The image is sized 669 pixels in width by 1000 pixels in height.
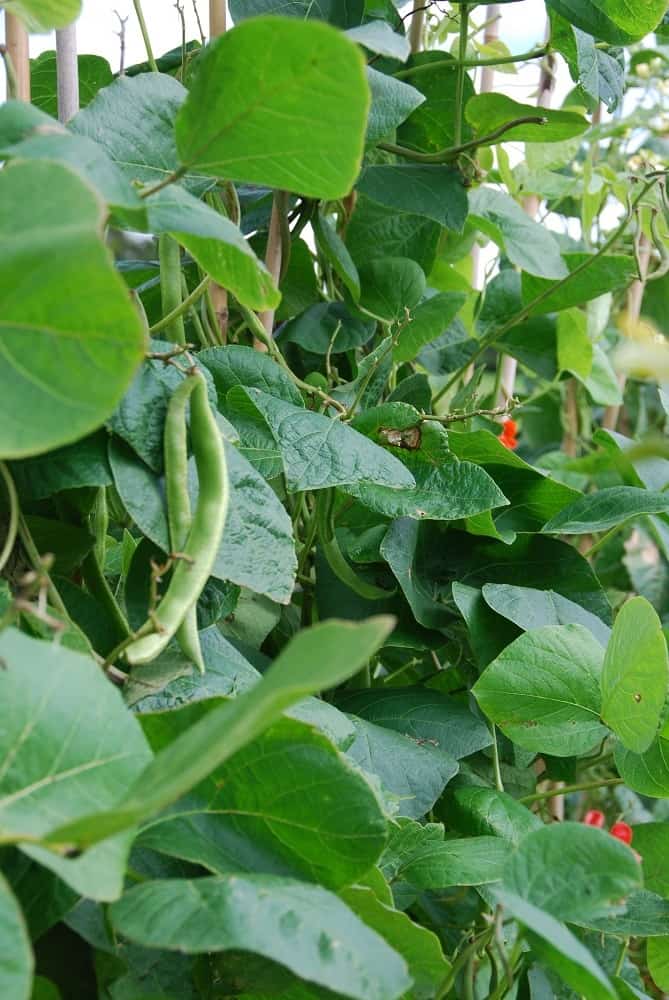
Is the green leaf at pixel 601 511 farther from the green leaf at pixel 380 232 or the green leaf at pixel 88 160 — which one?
the green leaf at pixel 88 160

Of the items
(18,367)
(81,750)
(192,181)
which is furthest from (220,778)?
(192,181)

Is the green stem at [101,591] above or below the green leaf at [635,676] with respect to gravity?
above

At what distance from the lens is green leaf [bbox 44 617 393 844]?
0.24 metres

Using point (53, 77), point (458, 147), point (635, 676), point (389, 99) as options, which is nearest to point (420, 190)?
point (458, 147)

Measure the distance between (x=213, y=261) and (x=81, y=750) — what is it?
0.66ft

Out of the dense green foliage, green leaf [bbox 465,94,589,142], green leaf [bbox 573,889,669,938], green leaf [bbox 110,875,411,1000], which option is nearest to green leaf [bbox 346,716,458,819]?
the dense green foliage

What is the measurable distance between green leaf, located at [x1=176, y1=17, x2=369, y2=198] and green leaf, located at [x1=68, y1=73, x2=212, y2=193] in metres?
0.10

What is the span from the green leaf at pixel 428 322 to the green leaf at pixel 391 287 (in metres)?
0.02

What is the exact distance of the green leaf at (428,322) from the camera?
75cm

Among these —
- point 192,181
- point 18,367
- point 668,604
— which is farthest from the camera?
point 668,604

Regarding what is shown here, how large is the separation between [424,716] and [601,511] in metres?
0.18

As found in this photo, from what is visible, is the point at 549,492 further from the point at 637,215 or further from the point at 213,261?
the point at 213,261

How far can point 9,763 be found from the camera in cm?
31

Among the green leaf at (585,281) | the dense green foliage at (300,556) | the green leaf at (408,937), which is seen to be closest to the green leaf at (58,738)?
the dense green foliage at (300,556)
